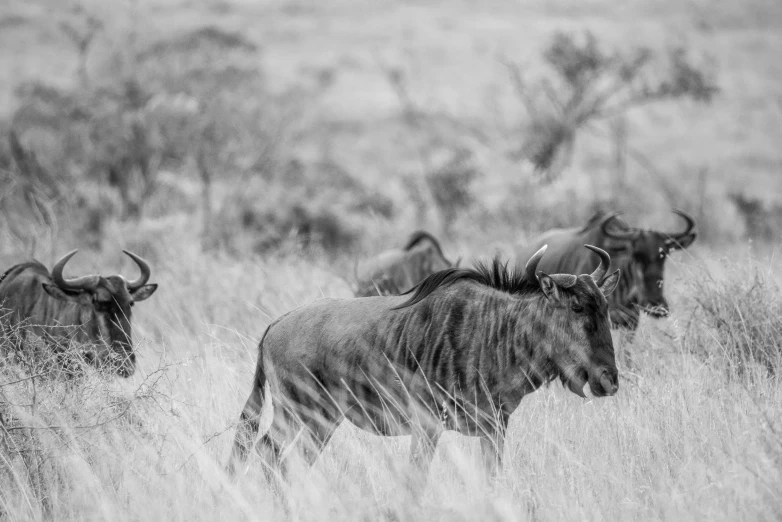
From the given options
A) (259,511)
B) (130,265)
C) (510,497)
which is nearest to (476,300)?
(510,497)

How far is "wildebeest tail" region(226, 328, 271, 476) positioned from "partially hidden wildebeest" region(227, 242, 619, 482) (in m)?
0.01

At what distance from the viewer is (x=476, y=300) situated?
4223mm

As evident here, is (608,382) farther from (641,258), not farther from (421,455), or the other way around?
(641,258)

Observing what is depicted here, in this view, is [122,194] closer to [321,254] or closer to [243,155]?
[243,155]

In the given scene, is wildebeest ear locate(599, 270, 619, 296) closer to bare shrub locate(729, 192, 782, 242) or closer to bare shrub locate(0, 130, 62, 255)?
bare shrub locate(729, 192, 782, 242)

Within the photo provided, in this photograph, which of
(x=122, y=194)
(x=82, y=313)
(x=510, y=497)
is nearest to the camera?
(x=510, y=497)

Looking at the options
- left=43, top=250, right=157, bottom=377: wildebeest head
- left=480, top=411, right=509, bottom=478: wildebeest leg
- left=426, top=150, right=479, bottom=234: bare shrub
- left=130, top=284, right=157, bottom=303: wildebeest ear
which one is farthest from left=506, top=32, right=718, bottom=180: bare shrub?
left=480, top=411, right=509, bottom=478: wildebeest leg

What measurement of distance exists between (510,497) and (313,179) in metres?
19.2

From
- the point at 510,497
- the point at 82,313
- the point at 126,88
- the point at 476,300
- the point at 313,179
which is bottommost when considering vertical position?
the point at 313,179

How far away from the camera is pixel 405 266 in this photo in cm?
831

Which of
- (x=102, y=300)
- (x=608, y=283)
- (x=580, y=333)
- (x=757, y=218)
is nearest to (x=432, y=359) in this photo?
(x=580, y=333)

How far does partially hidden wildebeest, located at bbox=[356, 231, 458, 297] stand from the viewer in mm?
8125

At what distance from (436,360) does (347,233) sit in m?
12.4

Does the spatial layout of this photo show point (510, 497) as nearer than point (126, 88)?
Yes
